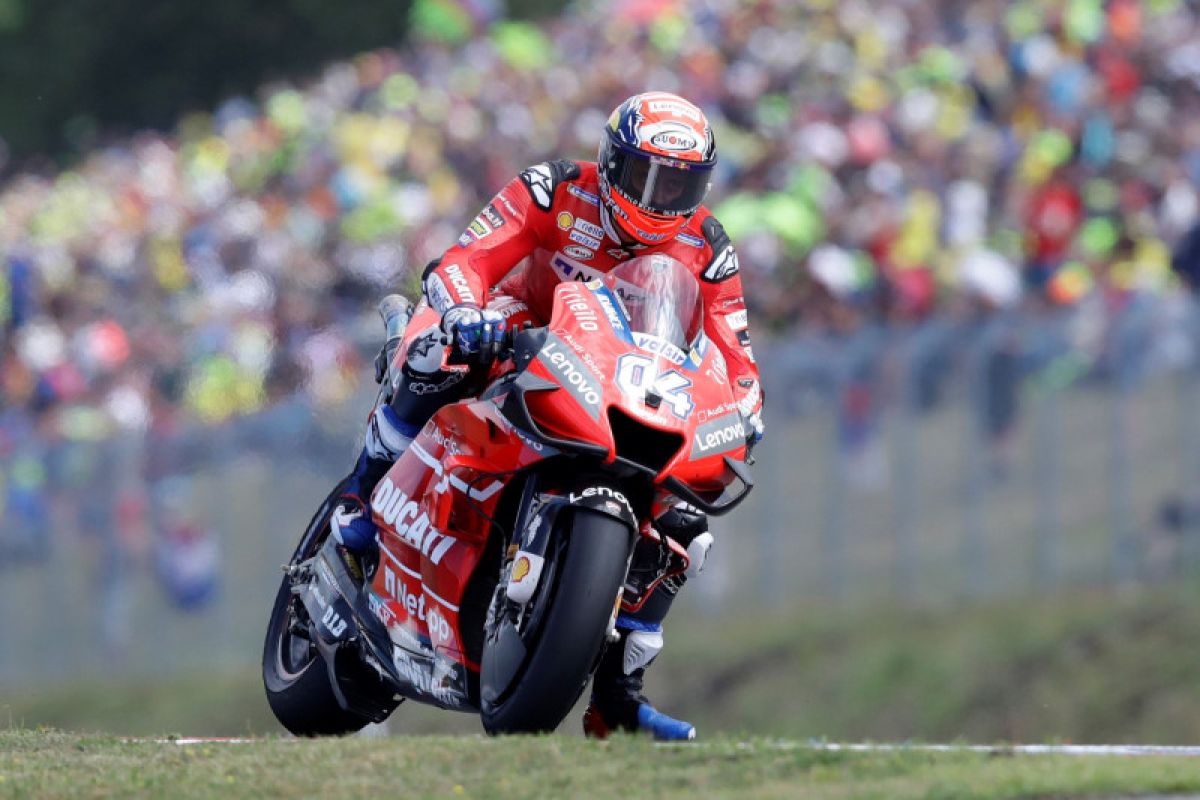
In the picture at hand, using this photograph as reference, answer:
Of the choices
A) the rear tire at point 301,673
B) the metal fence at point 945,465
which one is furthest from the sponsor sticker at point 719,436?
the metal fence at point 945,465

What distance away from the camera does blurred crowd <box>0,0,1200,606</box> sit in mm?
13922

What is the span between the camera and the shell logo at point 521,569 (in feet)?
20.8

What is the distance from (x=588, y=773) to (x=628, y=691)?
6.14 feet

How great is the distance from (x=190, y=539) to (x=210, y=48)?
71.0 feet

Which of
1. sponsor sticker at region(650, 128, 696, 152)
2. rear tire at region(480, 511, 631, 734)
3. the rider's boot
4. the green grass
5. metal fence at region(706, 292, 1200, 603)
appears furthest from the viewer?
metal fence at region(706, 292, 1200, 603)

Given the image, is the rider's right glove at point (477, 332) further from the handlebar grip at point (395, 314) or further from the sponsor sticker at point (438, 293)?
the handlebar grip at point (395, 314)

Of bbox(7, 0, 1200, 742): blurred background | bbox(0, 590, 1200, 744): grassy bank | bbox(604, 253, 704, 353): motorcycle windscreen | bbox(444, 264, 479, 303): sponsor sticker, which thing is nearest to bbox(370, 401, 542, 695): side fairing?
bbox(444, 264, 479, 303): sponsor sticker

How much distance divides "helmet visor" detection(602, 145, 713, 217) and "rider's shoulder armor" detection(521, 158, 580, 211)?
1.03 ft

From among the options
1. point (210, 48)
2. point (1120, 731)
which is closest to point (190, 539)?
point (1120, 731)

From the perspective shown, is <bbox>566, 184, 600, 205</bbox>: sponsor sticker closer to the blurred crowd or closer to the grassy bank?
the grassy bank

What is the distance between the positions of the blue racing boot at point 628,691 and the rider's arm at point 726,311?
2.85 ft

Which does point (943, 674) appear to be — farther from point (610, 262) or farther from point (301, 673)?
point (610, 262)

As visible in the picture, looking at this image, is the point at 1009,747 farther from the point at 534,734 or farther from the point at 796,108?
the point at 796,108

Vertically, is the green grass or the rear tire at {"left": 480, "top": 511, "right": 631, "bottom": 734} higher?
the rear tire at {"left": 480, "top": 511, "right": 631, "bottom": 734}
